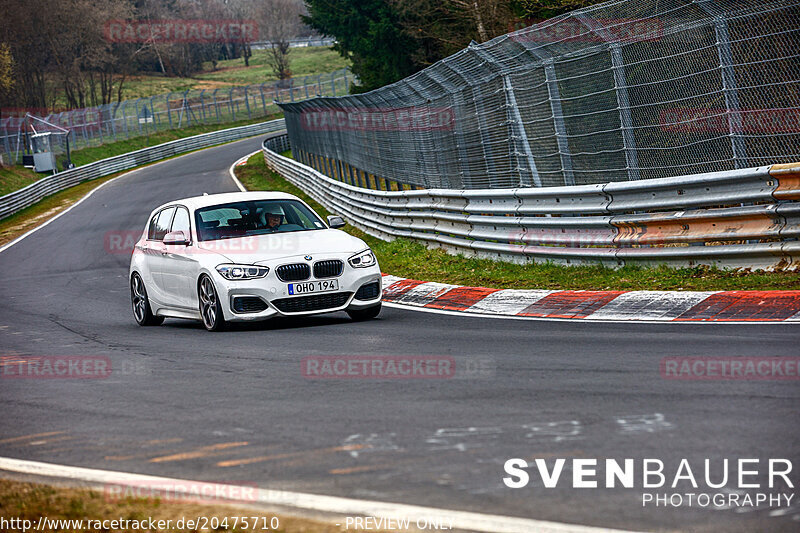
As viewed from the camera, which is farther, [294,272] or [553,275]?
[553,275]

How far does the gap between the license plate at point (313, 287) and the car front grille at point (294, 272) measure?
72 millimetres

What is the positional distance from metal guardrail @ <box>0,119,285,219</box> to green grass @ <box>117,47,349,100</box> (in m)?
32.1

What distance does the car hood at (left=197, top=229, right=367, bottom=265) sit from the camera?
10.6m

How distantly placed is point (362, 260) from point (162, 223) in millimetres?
3042

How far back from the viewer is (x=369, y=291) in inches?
429

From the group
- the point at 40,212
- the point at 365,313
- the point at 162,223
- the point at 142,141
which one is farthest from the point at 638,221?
the point at 142,141

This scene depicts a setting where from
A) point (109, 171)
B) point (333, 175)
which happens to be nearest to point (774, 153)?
point (333, 175)

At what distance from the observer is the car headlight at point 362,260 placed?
10797 millimetres

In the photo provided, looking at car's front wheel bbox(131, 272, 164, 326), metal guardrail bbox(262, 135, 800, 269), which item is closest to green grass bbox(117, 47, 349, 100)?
metal guardrail bbox(262, 135, 800, 269)

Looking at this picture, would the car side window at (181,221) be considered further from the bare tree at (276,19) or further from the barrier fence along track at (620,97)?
the bare tree at (276,19)

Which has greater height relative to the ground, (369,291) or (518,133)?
(518,133)

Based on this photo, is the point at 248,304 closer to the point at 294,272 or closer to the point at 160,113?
the point at 294,272

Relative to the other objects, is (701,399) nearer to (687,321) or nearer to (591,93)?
(687,321)

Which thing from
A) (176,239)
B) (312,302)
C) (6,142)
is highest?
(6,142)
